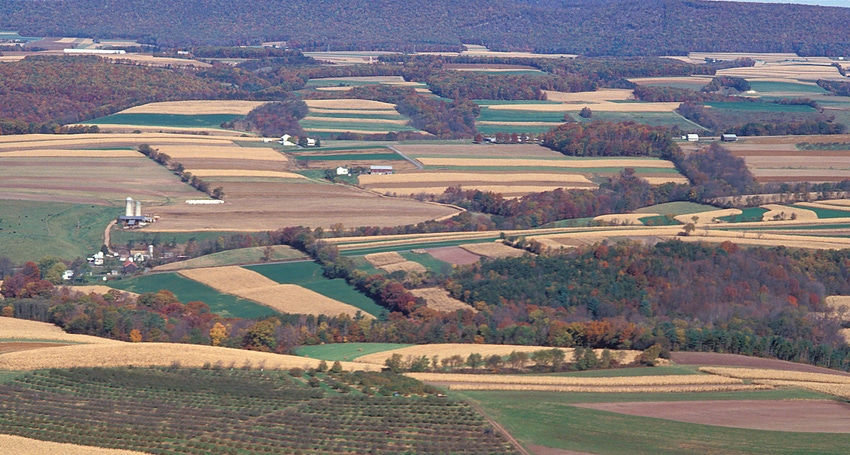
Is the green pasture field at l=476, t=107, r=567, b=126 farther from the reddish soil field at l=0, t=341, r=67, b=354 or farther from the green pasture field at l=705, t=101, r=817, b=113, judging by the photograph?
the reddish soil field at l=0, t=341, r=67, b=354

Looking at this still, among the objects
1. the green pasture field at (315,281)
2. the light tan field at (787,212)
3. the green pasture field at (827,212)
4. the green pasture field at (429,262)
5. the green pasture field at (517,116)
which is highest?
the green pasture field at (517,116)

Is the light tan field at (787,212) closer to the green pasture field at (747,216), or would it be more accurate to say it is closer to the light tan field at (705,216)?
the green pasture field at (747,216)

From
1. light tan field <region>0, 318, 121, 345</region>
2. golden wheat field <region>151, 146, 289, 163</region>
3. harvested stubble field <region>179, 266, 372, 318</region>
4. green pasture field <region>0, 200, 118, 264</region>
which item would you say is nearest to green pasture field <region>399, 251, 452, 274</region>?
harvested stubble field <region>179, 266, 372, 318</region>

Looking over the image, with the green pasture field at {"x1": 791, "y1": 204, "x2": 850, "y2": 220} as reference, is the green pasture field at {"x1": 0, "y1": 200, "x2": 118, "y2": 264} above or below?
below

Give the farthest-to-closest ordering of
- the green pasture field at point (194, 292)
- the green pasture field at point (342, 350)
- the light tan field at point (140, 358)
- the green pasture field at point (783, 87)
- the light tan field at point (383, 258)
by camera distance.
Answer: the green pasture field at point (783, 87)
the light tan field at point (383, 258)
the green pasture field at point (194, 292)
the green pasture field at point (342, 350)
the light tan field at point (140, 358)

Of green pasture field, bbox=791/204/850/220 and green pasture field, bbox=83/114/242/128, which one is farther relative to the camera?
green pasture field, bbox=83/114/242/128

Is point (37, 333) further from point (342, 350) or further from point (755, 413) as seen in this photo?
point (755, 413)

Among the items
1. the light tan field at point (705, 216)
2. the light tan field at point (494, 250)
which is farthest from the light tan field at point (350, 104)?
the light tan field at point (494, 250)
